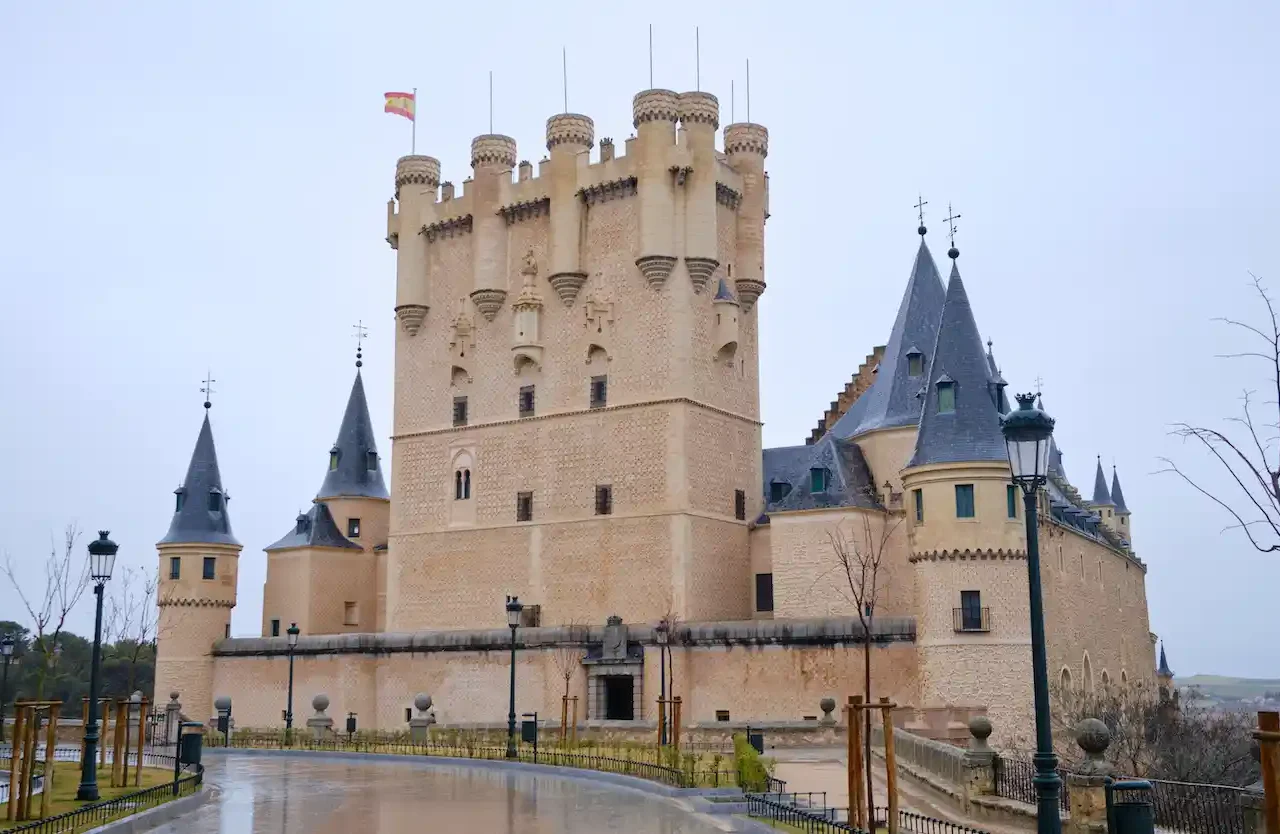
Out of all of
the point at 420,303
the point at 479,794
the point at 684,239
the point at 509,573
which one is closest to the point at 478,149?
the point at 420,303

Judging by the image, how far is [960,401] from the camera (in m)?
32.4

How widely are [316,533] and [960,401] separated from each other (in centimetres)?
2528

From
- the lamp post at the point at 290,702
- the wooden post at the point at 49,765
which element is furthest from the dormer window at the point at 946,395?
the wooden post at the point at 49,765

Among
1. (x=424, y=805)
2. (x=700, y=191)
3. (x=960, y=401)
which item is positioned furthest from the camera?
(x=700, y=191)

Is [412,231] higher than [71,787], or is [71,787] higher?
[412,231]

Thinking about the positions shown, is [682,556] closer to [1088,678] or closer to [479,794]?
[1088,678]

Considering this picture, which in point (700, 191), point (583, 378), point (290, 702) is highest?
point (700, 191)

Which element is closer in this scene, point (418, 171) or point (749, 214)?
point (749, 214)

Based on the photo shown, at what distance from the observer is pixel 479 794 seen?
19.7m

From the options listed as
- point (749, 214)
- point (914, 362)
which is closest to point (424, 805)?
point (914, 362)

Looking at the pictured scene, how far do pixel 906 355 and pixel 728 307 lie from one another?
18.3ft

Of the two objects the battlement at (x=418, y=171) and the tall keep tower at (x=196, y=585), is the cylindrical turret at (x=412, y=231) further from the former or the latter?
the tall keep tower at (x=196, y=585)

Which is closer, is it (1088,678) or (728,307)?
(1088,678)

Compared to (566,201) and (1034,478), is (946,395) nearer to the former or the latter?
(566,201)
